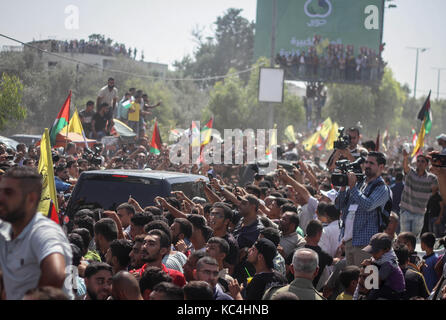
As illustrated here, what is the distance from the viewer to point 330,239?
8.00m

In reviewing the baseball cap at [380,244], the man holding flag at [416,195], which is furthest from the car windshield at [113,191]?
the man holding flag at [416,195]

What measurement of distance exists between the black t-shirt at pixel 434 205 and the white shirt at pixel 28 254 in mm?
9841

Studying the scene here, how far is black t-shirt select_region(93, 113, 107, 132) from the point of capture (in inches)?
689

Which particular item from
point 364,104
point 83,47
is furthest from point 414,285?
point 364,104

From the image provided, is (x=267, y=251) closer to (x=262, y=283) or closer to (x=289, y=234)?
(x=262, y=283)

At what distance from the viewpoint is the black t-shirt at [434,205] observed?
39.9 ft

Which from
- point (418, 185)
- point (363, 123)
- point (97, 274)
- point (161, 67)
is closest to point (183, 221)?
point (97, 274)

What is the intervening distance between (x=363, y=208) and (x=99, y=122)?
1175 centimetres

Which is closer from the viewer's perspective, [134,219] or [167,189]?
[134,219]

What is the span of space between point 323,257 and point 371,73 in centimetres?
4088

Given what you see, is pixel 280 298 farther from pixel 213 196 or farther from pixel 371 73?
pixel 371 73

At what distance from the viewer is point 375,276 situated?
5477mm

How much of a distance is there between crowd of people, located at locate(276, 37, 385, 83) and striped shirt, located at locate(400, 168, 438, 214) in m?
31.9

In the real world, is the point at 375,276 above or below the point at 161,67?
below
